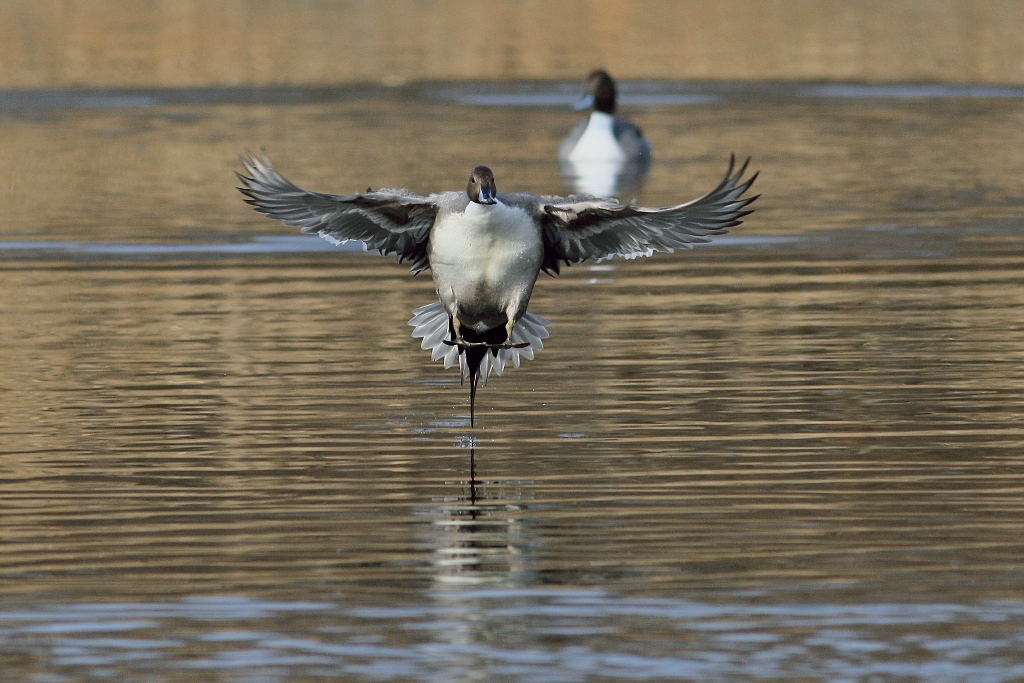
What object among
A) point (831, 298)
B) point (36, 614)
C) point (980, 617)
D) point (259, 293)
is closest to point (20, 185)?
point (259, 293)

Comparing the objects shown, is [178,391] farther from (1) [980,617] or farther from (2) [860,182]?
(2) [860,182]

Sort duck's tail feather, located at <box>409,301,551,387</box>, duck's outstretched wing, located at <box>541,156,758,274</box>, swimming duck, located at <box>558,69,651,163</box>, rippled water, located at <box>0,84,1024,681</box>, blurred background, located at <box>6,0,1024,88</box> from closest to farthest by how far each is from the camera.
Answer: rippled water, located at <box>0,84,1024,681</box> → duck's outstretched wing, located at <box>541,156,758,274</box> → duck's tail feather, located at <box>409,301,551,387</box> → swimming duck, located at <box>558,69,651,163</box> → blurred background, located at <box>6,0,1024,88</box>

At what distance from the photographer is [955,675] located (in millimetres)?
5945

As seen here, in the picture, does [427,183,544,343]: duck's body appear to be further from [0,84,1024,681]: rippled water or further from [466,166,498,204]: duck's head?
[0,84,1024,681]: rippled water

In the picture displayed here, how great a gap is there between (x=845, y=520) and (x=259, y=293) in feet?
22.0

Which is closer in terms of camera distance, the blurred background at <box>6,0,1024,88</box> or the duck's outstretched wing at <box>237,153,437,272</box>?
the duck's outstretched wing at <box>237,153,437,272</box>

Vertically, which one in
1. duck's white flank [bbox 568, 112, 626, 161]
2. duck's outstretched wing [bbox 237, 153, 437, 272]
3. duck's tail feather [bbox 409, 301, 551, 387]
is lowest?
duck's tail feather [bbox 409, 301, 551, 387]

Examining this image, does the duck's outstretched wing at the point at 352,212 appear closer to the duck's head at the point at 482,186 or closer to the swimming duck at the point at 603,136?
the duck's head at the point at 482,186

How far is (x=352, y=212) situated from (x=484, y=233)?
35.4 inches

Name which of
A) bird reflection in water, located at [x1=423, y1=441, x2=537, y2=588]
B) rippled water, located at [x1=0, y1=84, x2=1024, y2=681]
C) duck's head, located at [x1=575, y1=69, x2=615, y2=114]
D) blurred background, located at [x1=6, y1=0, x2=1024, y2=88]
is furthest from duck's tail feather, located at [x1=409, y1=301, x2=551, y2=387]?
blurred background, located at [x1=6, y1=0, x2=1024, y2=88]

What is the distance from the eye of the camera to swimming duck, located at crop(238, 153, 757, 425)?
372 inches

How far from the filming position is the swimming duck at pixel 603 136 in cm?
2161

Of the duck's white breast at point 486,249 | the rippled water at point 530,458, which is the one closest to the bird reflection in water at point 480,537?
the rippled water at point 530,458

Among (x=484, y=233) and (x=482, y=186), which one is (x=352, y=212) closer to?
(x=484, y=233)
